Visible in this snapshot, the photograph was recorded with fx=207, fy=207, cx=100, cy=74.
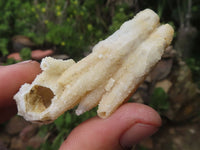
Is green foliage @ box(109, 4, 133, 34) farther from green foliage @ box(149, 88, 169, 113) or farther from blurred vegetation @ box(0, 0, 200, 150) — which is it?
green foliage @ box(149, 88, 169, 113)

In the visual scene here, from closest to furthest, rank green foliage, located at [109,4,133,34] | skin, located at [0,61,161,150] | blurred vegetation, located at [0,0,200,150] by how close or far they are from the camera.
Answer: skin, located at [0,61,161,150]
green foliage, located at [109,4,133,34]
blurred vegetation, located at [0,0,200,150]

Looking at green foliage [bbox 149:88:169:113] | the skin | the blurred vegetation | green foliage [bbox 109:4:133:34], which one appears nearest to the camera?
the skin

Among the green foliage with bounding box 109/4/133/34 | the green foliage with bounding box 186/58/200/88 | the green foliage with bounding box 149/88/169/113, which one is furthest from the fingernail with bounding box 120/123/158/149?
the green foliage with bounding box 186/58/200/88

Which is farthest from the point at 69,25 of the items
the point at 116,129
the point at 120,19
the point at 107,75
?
the point at 116,129

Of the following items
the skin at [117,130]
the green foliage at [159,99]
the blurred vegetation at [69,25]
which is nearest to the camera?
the skin at [117,130]

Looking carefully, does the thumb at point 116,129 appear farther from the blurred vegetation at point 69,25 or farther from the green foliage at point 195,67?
the green foliage at point 195,67

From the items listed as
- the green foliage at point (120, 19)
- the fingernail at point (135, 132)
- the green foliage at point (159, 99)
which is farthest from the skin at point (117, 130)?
the green foliage at point (159, 99)
